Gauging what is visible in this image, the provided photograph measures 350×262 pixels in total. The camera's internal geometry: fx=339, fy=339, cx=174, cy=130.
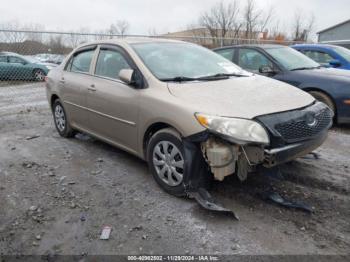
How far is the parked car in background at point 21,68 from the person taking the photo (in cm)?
1488

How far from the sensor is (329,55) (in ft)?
27.1

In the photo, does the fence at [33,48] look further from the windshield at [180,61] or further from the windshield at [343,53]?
the windshield at [343,53]

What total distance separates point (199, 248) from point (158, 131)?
137cm

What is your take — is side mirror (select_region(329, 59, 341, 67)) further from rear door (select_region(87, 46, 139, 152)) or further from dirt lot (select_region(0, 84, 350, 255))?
rear door (select_region(87, 46, 139, 152))

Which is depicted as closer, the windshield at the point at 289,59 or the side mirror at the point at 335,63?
the windshield at the point at 289,59

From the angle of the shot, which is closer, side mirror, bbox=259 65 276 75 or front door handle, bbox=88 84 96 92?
front door handle, bbox=88 84 96 92

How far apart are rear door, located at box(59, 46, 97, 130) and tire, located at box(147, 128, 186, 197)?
1650 mm

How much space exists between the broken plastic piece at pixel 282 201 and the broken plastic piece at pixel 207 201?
0.49 meters

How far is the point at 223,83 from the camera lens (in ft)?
13.0

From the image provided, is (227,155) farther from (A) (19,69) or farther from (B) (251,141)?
(A) (19,69)

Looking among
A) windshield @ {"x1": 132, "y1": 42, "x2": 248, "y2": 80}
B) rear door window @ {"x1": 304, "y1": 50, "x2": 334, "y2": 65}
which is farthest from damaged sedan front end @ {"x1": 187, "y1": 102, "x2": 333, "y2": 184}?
rear door window @ {"x1": 304, "y1": 50, "x2": 334, "y2": 65}

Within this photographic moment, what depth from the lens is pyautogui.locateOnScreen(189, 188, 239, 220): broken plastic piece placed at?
323cm

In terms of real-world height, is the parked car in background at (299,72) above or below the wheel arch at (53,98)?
above

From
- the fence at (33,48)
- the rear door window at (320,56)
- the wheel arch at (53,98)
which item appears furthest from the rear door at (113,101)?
the rear door window at (320,56)
